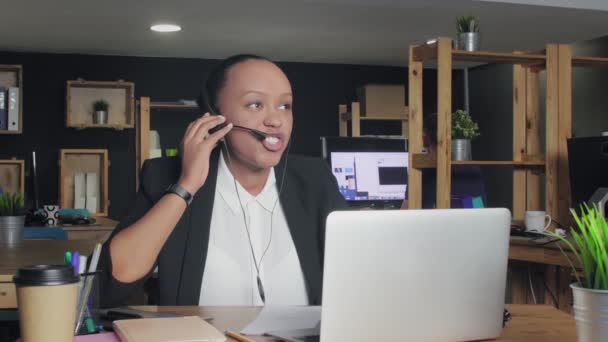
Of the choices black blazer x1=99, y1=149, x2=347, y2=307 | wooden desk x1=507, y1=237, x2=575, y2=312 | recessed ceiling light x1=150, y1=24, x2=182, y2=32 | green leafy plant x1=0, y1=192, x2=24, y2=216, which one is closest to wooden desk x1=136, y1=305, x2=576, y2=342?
black blazer x1=99, y1=149, x2=347, y2=307

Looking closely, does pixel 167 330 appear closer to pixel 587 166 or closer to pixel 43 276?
pixel 43 276

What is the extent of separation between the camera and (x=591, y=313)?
1.08m

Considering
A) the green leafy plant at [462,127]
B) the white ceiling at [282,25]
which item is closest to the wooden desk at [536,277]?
the green leafy plant at [462,127]

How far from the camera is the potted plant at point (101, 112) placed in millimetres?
7117

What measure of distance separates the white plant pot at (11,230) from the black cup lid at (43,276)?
2.00 m

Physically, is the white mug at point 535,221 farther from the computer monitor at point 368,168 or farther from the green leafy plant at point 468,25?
the computer monitor at point 368,168

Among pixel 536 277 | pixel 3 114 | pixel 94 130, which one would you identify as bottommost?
pixel 536 277

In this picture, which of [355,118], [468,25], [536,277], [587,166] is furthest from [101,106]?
[587,166]

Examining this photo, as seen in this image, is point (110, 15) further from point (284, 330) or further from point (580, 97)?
point (284, 330)

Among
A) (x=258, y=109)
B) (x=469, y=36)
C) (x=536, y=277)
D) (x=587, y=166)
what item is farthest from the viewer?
(x=469, y=36)

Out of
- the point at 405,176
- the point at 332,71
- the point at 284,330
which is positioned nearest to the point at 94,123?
the point at 332,71

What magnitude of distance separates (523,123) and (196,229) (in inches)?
98.6

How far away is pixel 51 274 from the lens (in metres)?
1.06

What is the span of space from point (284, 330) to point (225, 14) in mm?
4549
